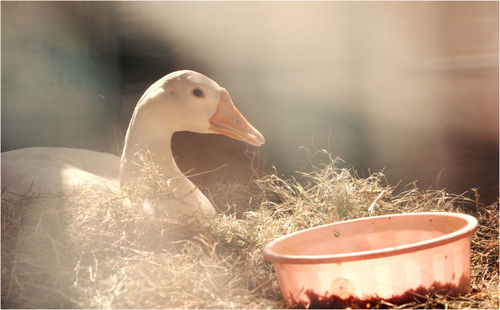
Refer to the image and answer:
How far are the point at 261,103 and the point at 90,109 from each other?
110 centimetres

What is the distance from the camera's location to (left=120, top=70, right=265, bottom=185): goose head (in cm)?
257

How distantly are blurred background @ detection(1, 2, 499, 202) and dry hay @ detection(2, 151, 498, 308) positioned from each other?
3.33 feet

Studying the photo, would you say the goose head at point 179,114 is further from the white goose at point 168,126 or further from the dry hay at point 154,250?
the dry hay at point 154,250

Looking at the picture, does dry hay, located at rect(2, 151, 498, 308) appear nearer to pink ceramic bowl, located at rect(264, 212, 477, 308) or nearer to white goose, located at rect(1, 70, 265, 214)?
pink ceramic bowl, located at rect(264, 212, 477, 308)

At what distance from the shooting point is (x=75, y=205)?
220cm

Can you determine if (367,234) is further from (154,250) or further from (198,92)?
(198,92)

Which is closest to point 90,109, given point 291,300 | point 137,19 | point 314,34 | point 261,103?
point 137,19

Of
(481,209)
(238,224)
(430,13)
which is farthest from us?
(430,13)

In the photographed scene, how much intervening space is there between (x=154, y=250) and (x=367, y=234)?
0.74m

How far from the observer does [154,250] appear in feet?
6.55

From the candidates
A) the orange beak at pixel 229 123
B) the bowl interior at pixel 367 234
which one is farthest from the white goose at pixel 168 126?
the bowl interior at pixel 367 234

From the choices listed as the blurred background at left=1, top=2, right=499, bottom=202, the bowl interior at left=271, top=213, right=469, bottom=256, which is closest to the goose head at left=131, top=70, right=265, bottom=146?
the bowl interior at left=271, top=213, right=469, bottom=256

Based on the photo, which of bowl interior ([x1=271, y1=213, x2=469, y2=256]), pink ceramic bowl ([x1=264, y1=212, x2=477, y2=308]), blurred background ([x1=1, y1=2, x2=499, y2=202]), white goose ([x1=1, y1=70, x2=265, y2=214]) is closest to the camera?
pink ceramic bowl ([x1=264, y1=212, x2=477, y2=308])

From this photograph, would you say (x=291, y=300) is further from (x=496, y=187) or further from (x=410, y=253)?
(x=496, y=187)
